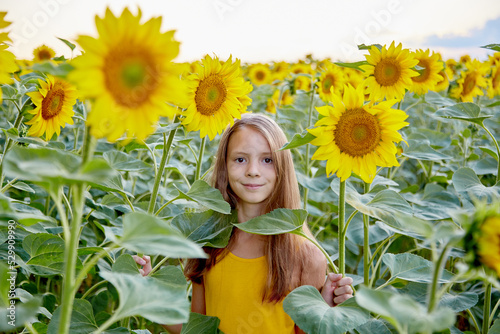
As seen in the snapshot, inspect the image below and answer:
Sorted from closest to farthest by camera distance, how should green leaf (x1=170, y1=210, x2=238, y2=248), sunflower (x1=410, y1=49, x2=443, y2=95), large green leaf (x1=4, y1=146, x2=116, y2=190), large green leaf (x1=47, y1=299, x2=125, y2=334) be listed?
large green leaf (x1=4, y1=146, x2=116, y2=190) < large green leaf (x1=47, y1=299, x2=125, y2=334) < green leaf (x1=170, y1=210, x2=238, y2=248) < sunflower (x1=410, y1=49, x2=443, y2=95)

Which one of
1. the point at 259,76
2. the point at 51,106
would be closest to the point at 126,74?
the point at 51,106

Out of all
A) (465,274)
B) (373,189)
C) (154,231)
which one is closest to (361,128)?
(373,189)

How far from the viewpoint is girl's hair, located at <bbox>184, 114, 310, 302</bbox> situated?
5.47ft

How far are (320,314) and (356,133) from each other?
58 centimetres

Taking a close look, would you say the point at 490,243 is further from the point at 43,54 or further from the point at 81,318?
the point at 43,54

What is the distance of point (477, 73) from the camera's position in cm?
331

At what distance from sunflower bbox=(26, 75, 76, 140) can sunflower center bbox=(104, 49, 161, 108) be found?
74cm

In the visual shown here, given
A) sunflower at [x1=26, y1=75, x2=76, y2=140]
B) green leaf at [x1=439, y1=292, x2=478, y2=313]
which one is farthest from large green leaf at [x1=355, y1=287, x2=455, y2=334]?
sunflower at [x1=26, y1=75, x2=76, y2=140]

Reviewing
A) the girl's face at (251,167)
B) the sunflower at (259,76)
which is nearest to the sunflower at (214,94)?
the girl's face at (251,167)

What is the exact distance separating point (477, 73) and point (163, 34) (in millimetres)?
3142

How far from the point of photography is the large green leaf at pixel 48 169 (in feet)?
2.04

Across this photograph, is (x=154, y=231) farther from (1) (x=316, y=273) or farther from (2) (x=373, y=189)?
(2) (x=373, y=189)

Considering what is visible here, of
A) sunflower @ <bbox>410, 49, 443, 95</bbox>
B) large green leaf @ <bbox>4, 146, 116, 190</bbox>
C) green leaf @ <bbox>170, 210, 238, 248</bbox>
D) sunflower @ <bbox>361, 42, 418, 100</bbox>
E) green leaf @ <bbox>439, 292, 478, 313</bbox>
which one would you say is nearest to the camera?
large green leaf @ <bbox>4, 146, 116, 190</bbox>

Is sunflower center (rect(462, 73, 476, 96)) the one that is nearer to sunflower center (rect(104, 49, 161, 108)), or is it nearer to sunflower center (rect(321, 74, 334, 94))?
sunflower center (rect(321, 74, 334, 94))
